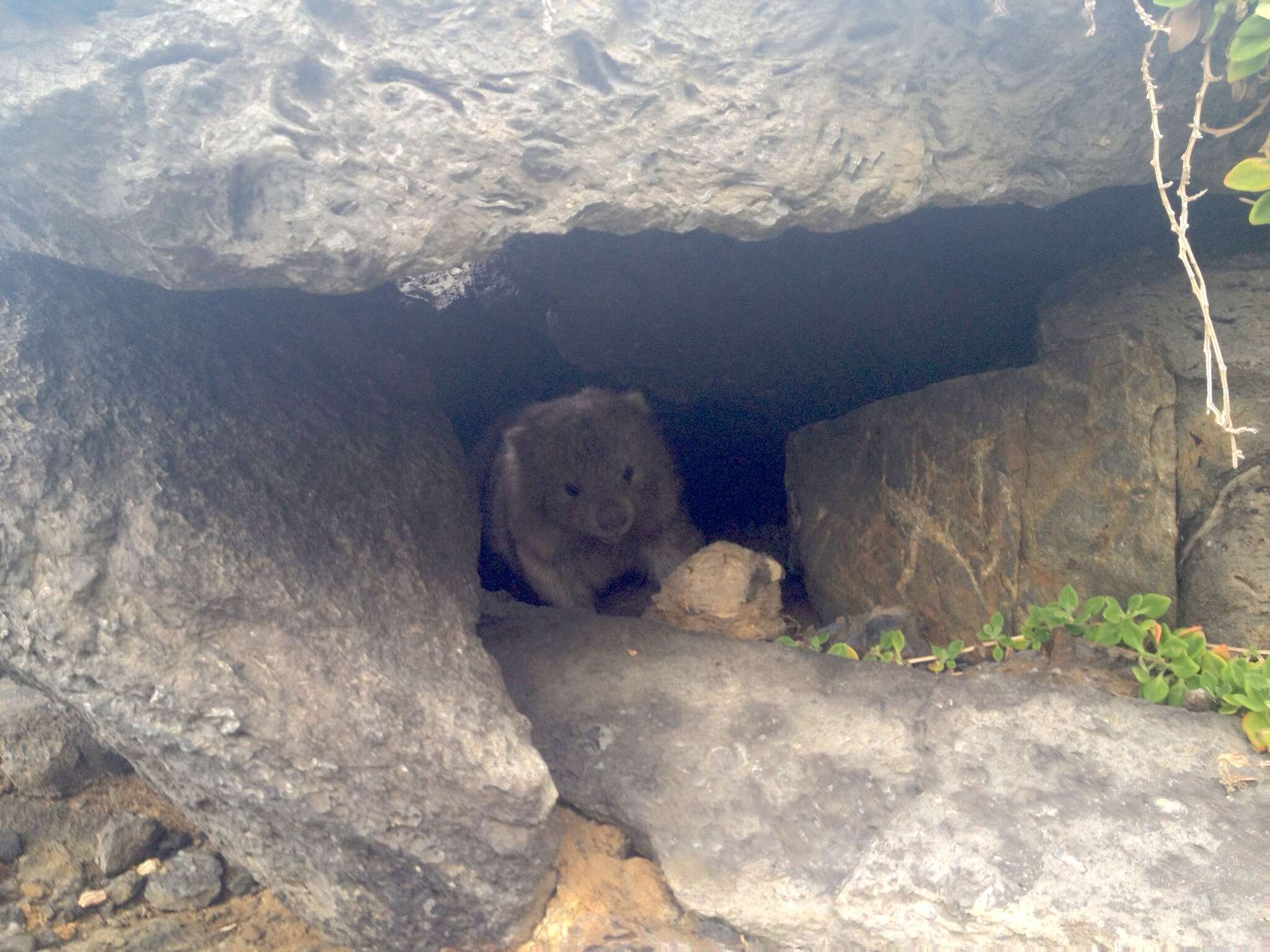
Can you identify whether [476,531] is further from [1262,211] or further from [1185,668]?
[1262,211]

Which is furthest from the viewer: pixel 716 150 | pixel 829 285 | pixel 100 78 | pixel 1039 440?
pixel 829 285

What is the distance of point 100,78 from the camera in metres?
2.01

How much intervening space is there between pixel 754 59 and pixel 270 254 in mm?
1329

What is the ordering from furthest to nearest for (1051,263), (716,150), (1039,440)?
(1051,263), (1039,440), (716,150)

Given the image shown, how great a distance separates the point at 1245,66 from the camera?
86.2 inches

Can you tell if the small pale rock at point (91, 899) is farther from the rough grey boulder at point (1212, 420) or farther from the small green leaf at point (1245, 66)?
the small green leaf at point (1245, 66)

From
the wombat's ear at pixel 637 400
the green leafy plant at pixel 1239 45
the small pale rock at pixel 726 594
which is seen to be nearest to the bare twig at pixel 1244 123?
the green leafy plant at pixel 1239 45

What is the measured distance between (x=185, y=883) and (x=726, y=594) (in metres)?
2.01

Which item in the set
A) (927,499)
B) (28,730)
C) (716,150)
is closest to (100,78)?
(716,150)

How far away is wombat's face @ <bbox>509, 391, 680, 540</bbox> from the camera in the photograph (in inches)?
162

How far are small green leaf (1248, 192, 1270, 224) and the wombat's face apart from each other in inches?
100

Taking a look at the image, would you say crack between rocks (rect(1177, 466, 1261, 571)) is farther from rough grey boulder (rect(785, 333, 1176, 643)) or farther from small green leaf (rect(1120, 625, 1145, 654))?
small green leaf (rect(1120, 625, 1145, 654))

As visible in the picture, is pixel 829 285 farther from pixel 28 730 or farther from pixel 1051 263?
pixel 28 730

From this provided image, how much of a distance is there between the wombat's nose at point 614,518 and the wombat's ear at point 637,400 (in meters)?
0.49
